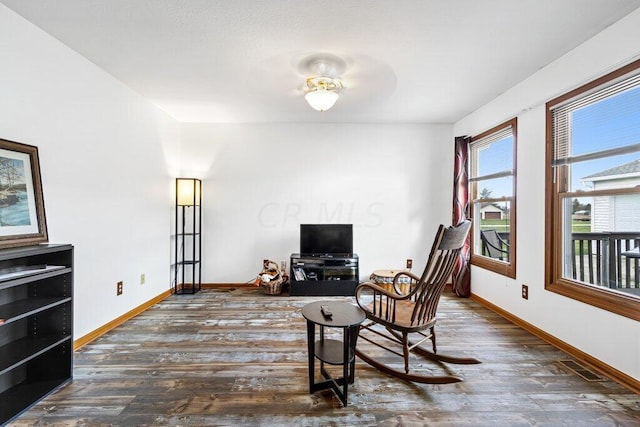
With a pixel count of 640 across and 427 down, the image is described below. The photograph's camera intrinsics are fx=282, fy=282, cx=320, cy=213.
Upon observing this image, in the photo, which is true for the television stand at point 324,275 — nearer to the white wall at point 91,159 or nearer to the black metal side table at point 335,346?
the white wall at point 91,159

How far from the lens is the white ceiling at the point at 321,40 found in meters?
1.84

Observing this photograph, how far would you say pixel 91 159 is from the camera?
257 cm

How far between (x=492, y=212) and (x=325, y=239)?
2230 millimetres

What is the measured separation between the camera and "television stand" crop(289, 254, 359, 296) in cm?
396

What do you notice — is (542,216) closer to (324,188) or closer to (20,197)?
(324,188)

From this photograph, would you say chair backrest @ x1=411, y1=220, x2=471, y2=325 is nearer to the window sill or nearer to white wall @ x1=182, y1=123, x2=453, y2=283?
the window sill

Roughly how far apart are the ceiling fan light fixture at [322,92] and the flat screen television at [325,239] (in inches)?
73.7

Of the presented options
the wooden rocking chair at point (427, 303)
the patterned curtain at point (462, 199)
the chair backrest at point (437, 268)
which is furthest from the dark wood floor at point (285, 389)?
the patterned curtain at point (462, 199)

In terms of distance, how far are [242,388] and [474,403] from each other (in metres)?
1.49

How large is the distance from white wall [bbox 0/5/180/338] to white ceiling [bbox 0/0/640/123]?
20 centimetres

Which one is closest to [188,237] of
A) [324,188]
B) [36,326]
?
[324,188]

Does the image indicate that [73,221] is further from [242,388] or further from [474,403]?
[474,403]

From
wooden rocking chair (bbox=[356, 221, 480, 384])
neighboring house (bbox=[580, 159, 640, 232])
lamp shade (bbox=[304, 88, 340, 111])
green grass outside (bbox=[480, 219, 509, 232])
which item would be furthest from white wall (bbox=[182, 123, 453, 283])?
wooden rocking chair (bbox=[356, 221, 480, 384])

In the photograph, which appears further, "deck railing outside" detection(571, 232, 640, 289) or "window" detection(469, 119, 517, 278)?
"window" detection(469, 119, 517, 278)
